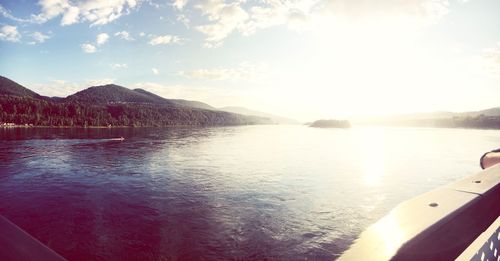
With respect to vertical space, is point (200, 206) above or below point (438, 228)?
below

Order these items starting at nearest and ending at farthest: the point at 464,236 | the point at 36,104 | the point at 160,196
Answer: the point at 464,236
the point at 160,196
the point at 36,104

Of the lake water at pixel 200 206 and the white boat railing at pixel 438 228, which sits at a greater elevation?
the white boat railing at pixel 438 228

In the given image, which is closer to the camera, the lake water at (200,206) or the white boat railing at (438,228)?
the white boat railing at (438,228)

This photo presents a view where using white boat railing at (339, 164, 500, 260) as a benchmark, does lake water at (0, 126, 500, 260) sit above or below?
below

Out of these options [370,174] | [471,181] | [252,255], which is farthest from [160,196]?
[370,174]

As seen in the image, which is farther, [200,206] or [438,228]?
[200,206]

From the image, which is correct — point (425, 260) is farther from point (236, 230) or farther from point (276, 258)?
point (236, 230)

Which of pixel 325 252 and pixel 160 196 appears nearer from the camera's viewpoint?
pixel 325 252

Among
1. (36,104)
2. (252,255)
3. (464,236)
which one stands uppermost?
(36,104)

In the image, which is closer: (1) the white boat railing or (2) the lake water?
(1) the white boat railing

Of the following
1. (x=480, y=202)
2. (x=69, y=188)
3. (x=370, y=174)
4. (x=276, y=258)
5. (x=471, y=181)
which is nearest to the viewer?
(x=480, y=202)

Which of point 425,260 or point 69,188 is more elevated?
point 425,260

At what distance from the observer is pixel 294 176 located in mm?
30312

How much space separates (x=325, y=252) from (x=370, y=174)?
22183mm
